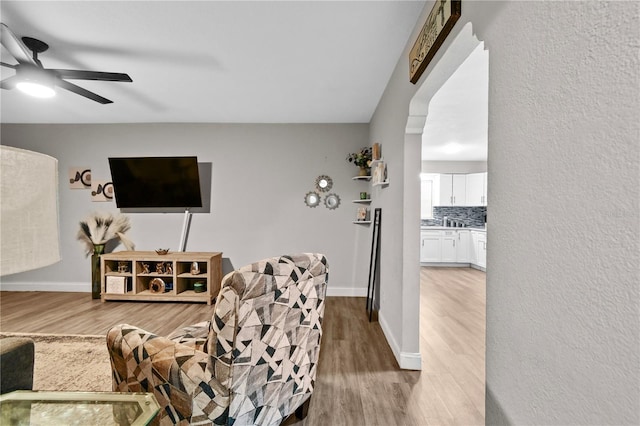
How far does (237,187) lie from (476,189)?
5527 mm

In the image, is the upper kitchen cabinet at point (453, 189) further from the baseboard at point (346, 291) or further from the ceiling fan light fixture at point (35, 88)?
the ceiling fan light fixture at point (35, 88)

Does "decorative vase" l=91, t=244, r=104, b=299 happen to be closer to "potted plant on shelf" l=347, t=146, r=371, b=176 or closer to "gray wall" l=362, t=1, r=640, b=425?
"potted plant on shelf" l=347, t=146, r=371, b=176

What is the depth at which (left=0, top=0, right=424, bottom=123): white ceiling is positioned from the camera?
209 cm

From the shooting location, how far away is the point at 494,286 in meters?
1.13

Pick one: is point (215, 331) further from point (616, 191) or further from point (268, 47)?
point (268, 47)

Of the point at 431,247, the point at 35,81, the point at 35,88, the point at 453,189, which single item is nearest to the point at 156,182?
the point at 35,88

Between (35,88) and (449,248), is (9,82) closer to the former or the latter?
(35,88)

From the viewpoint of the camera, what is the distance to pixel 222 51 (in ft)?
8.59

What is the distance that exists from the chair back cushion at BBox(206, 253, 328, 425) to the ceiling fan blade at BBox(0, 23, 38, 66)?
2251 mm

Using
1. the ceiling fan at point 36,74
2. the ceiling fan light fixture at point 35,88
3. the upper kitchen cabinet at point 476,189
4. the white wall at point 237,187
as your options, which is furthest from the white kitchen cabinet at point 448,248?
the ceiling fan light fixture at point 35,88

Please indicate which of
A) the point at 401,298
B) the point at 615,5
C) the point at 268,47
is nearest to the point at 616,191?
the point at 615,5

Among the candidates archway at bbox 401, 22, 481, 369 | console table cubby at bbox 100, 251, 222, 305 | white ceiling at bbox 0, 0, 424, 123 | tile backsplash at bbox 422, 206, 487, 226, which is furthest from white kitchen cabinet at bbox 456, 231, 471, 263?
console table cubby at bbox 100, 251, 222, 305

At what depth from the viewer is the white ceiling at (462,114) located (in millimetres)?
2908

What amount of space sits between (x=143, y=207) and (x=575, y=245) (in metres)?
5.08
